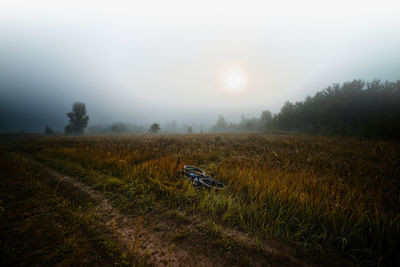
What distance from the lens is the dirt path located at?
189 centimetres

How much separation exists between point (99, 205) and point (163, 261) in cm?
246

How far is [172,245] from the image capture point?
84.6 inches

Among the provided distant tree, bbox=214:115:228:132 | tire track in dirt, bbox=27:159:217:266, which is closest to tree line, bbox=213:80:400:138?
tire track in dirt, bbox=27:159:217:266

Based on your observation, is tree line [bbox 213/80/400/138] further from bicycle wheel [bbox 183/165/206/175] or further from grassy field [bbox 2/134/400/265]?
bicycle wheel [bbox 183/165/206/175]

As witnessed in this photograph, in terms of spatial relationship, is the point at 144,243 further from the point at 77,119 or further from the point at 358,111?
the point at 77,119

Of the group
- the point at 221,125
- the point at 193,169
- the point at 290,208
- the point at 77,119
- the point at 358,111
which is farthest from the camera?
the point at 221,125

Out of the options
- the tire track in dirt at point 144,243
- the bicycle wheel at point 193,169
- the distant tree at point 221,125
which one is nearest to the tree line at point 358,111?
the bicycle wheel at point 193,169

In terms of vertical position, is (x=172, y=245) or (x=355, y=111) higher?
(x=355, y=111)

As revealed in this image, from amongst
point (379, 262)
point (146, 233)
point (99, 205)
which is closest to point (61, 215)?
point (99, 205)

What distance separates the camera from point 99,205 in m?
3.28

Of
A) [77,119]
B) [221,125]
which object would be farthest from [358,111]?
[77,119]

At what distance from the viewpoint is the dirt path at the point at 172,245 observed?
6.22ft

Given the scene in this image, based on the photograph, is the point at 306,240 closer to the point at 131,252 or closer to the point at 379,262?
the point at 379,262

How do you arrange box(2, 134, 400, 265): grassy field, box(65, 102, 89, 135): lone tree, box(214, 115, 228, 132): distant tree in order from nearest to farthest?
box(2, 134, 400, 265): grassy field → box(65, 102, 89, 135): lone tree → box(214, 115, 228, 132): distant tree
